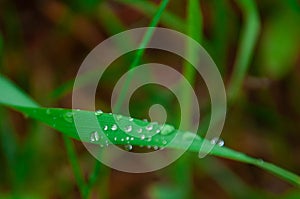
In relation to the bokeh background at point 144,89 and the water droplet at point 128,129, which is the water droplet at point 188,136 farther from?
the bokeh background at point 144,89

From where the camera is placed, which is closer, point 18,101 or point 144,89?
point 18,101

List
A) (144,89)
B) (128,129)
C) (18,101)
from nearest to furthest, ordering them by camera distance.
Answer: (128,129)
(18,101)
(144,89)

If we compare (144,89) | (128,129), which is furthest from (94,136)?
Result: (144,89)

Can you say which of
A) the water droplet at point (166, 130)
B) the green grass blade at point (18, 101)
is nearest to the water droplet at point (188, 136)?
the water droplet at point (166, 130)

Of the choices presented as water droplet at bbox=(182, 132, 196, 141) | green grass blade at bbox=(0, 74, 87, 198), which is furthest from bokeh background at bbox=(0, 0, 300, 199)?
water droplet at bbox=(182, 132, 196, 141)

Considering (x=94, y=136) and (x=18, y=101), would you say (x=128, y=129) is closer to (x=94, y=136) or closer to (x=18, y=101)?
(x=94, y=136)

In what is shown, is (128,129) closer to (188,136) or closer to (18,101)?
(188,136)

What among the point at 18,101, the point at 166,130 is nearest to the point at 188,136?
the point at 166,130

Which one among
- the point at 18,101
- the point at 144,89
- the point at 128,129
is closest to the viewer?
the point at 128,129

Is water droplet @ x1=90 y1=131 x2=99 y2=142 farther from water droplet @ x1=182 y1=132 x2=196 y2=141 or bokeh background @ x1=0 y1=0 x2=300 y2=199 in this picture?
bokeh background @ x1=0 y1=0 x2=300 y2=199
